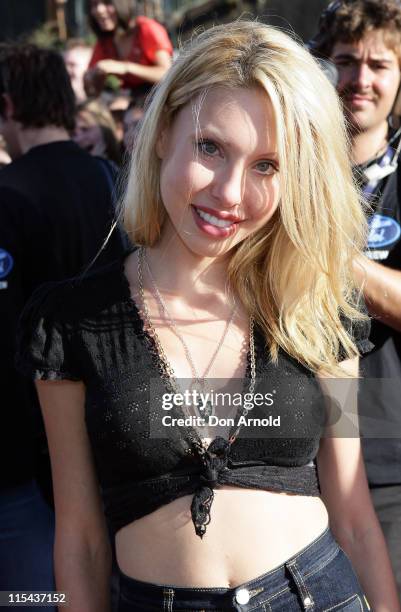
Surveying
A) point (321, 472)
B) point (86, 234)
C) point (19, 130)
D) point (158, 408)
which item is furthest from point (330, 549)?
point (19, 130)

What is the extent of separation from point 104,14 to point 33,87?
271 cm

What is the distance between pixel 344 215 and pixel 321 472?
0.62 m

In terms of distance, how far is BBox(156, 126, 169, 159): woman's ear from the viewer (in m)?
1.97

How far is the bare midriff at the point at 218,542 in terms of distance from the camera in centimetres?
172

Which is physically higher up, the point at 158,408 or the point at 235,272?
the point at 235,272

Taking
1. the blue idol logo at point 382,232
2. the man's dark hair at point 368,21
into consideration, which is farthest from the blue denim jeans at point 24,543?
the man's dark hair at point 368,21

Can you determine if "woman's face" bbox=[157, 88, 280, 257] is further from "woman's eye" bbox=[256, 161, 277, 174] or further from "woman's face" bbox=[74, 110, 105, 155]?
"woman's face" bbox=[74, 110, 105, 155]

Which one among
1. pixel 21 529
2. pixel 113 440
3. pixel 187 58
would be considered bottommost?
pixel 21 529

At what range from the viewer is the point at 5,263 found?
287 cm

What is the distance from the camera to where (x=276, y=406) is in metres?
1.83

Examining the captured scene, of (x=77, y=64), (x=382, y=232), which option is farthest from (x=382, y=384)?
(x=77, y=64)

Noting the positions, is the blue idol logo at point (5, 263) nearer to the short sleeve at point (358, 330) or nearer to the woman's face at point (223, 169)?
the woman's face at point (223, 169)

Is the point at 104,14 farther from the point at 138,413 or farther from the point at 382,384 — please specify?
the point at 138,413

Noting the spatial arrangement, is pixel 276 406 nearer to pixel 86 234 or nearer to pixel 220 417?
pixel 220 417
